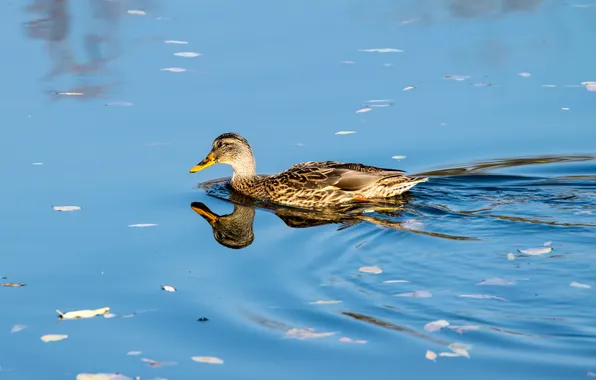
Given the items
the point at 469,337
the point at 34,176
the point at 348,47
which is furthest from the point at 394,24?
the point at 469,337

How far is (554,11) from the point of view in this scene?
717 inches

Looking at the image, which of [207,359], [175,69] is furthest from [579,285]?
[175,69]

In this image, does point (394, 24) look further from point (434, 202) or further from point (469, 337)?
point (469, 337)

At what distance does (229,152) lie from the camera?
12.7 m

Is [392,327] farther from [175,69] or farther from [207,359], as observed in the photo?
[175,69]

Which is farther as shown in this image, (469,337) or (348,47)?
(348,47)

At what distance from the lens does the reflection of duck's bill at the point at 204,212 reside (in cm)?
1177

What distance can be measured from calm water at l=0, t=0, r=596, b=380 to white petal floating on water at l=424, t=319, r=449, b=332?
7cm

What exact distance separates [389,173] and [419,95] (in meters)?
2.52

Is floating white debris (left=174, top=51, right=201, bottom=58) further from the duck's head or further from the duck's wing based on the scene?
the duck's wing

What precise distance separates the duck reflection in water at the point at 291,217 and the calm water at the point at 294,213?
0.18 feet

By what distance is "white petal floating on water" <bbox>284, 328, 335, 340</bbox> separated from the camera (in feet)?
27.1

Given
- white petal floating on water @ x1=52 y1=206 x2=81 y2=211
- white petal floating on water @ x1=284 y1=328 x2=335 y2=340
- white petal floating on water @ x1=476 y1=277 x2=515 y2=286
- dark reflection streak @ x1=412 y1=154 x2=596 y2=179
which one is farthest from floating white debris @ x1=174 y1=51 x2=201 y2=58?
white petal floating on water @ x1=284 y1=328 x2=335 y2=340

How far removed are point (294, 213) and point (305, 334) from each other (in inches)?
157
